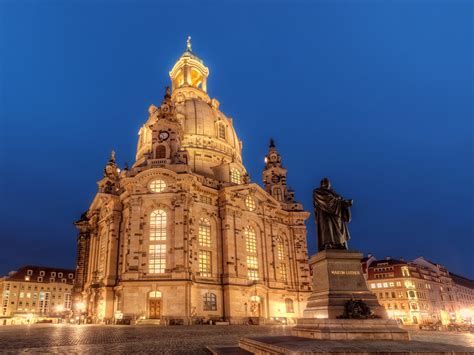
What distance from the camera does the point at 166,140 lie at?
53781 mm

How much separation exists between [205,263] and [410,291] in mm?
55473

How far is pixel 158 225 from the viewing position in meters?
47.2

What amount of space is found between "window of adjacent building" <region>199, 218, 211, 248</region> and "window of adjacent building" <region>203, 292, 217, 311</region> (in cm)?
670

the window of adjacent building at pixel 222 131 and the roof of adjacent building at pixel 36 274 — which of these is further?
the roof of adjacent building at pixel 36 274

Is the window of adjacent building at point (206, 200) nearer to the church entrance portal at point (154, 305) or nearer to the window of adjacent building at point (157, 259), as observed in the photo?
the window of adjacent building at point (157, 259)

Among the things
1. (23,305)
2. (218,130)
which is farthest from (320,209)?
A: (23,305)

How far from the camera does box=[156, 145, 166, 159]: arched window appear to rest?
175ft

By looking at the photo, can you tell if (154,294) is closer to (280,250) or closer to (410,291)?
(280,250)

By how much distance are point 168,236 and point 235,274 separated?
36.4 ft

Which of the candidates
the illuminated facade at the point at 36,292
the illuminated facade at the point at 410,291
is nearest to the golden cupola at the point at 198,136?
the illuminated facade at the point at 410,291

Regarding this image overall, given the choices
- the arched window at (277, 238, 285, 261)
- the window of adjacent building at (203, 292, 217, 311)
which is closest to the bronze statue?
the window of adjacent building at (203, 292, 217, 311)

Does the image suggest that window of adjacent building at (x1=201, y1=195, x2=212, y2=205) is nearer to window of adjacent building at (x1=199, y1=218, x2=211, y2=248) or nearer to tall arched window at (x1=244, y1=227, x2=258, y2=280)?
window of adjacent building at (x1=199, y1=218, x2=211, y2=248)

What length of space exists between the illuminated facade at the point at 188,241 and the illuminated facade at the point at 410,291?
3179 cm

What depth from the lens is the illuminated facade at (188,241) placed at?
44.0 m
